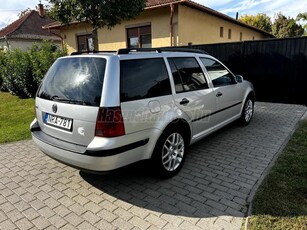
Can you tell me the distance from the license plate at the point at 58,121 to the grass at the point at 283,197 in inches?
88.6

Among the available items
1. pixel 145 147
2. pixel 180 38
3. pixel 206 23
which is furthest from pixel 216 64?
pixel 206 23

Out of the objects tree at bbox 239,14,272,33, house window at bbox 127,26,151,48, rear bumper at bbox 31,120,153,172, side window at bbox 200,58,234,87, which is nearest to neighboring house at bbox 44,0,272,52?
house window at bbox 127,26,151,48

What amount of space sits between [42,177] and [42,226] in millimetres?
1159

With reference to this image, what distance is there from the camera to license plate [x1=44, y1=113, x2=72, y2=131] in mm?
2863

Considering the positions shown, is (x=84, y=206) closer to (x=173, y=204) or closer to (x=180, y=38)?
(x=173, y=204)

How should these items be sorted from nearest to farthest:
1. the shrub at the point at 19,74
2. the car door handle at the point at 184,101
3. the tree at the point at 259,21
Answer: the car door handle at the point at 184,101 → the shrub at the point at 19,74 → the tree at the point at 259,21

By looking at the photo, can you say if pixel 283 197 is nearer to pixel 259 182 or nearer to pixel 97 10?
pixel 259 182

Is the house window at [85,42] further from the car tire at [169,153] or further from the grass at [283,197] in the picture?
the grass at [283,197]

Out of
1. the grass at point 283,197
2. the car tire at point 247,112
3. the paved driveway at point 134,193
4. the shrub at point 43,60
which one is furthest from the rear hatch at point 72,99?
the shrub at point 43,60

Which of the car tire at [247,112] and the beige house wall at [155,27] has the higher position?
the beige house wall at [155,27]

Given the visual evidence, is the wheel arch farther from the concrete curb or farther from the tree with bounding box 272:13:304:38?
the tree with bounding box 272:13:304:38

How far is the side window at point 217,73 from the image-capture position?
14.1ft

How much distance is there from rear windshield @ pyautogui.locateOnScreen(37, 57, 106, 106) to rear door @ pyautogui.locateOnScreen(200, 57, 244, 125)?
84.7 inches

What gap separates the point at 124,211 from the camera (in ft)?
9.12
